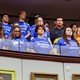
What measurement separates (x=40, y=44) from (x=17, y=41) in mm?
424

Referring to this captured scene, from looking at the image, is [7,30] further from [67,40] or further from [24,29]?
[67,40]

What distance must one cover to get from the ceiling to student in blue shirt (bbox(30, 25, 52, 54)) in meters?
3.00

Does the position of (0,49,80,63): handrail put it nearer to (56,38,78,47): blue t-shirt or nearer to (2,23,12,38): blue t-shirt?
(56,38,78,47): blue t-shirt

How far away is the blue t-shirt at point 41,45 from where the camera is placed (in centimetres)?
654

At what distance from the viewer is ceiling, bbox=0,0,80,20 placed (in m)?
9.54

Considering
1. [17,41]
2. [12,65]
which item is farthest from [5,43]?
[12,65]

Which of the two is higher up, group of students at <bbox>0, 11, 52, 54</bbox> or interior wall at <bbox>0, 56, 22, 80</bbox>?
group of students at <bbox>0, 11, 52, 54</bbox>

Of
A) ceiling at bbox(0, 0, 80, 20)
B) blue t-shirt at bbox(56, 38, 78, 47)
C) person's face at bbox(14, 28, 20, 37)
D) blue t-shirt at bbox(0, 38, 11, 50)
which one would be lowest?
blue t-shirt at bbox(0, 38, 11, 50)

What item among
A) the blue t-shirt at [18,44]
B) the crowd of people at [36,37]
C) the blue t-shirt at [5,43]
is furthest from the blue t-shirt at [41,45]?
the blue t-shirt at [5,43]

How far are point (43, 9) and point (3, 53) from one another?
3860 mm

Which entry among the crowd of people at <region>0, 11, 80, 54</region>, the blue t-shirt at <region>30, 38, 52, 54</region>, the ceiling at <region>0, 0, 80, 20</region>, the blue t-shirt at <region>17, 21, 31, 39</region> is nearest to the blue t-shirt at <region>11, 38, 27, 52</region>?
the crowd of people at <region>0, 11, 80, 54</region>

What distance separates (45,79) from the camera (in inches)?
254

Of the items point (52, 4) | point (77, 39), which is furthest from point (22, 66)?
point (52, 4)

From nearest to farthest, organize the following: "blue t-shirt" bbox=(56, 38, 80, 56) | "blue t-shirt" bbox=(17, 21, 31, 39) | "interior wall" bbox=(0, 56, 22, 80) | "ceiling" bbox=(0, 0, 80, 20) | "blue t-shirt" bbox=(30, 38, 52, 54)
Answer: "interior wall" bbox=(0, 56, 22, 80), "blue t-shirt" bbox=(30, 38, 52, 54), "blue t-shirt" bbox=(56, 38, 80, 56), "blue t-shirt" bbox=(17, 21, 31, 39), "ceiling" bbox=(0, 0, 80, 20)
